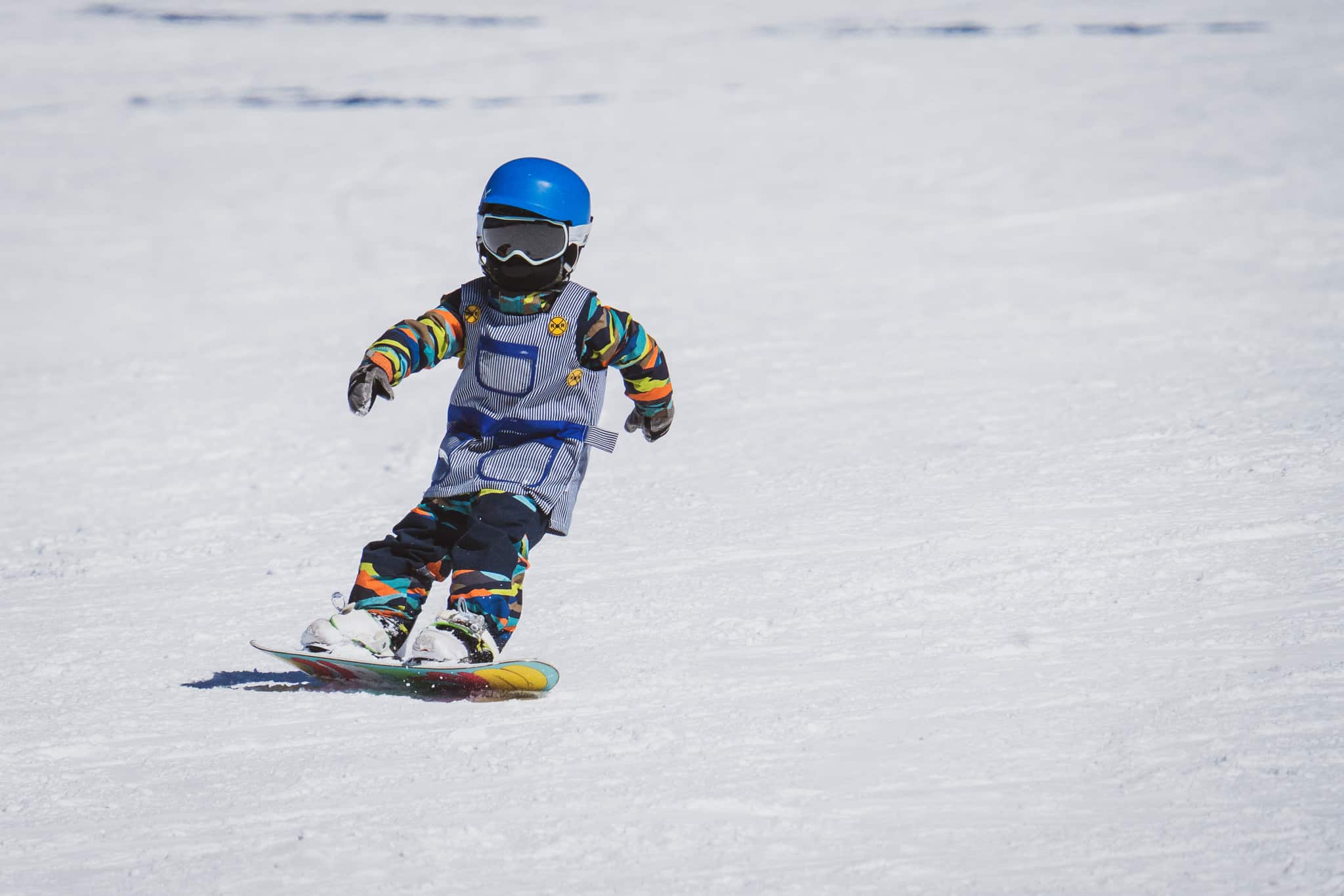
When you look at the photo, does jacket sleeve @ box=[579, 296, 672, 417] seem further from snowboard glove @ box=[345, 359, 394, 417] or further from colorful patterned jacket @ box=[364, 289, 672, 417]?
snowboard glove @ box=[345, 359, 394, 417]

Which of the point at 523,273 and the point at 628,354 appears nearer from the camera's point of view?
the point at 523,273

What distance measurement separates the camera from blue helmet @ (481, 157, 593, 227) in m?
3.27

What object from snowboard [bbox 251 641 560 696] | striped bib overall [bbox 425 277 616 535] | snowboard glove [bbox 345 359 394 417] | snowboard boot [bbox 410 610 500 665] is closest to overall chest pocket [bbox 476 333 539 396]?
striped bib overall [bbox 425 277 616 535]

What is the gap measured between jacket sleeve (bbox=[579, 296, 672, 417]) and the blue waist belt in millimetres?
156

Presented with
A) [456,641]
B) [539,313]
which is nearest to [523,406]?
[539,313]

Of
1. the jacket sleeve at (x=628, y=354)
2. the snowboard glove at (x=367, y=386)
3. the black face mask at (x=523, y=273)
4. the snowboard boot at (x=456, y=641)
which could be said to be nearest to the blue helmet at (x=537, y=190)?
the black face mask at (x=523, y=273)

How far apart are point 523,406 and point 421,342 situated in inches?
11.6

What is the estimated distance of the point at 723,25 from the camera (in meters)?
16.1

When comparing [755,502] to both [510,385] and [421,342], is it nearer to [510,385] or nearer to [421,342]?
[510,385]

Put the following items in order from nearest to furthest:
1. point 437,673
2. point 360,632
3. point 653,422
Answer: point 437,673, point 360,632, point 653,422

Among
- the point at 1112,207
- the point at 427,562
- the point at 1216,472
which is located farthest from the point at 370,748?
the point at 1112,207

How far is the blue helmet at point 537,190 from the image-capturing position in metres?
3.27

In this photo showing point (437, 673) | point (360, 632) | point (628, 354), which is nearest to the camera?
point (437, 673)

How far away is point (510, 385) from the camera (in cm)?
335
